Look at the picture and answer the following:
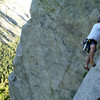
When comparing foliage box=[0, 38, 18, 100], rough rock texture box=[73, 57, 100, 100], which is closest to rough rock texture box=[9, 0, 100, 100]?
rough rock texture box=[73, 57, 100, 100]

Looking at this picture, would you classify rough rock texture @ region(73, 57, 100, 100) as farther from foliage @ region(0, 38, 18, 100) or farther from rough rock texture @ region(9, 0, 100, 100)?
foliage @ region(0, 38, 18, 100)

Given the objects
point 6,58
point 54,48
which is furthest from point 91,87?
point 6,58

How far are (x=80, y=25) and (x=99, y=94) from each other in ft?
22.4

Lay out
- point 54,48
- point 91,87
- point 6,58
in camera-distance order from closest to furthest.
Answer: point 91,87 < point 54,48 < point 6,58

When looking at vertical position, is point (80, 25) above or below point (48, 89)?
above

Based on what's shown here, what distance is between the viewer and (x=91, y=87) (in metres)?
7.27

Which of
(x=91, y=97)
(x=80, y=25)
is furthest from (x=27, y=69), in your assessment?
(x=91, y=97)

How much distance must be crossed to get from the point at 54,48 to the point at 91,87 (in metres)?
7.00

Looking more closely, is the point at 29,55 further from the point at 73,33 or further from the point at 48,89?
the point at 73,33

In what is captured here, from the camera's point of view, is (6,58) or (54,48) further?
(6,58)

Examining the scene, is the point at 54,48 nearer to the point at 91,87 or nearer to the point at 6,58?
the point at 91,87

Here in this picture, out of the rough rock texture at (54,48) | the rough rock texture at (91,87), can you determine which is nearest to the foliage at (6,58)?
the rough rock texture at (54,48)

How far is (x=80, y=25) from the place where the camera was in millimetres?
11578

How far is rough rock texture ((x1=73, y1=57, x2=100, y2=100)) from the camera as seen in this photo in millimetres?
6727
